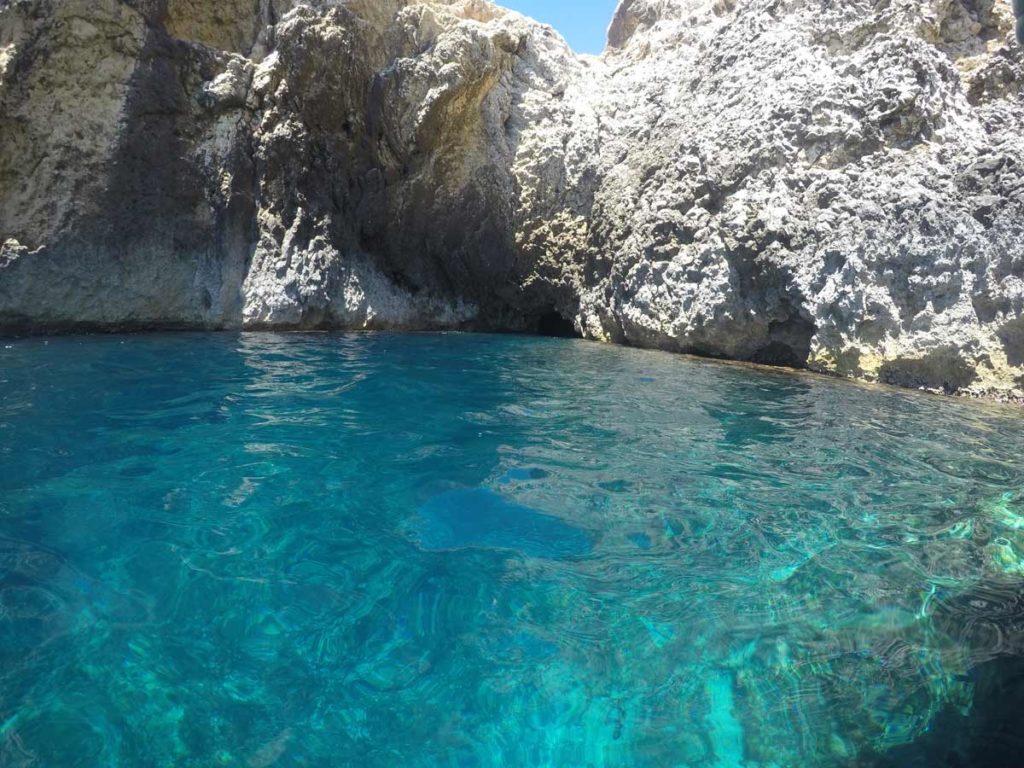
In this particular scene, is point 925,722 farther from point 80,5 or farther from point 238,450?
point 80,5

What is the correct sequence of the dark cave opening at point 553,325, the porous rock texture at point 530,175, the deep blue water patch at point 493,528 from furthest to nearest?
the dark cave opening at point 553,325 < the porous rock texture at point 530,175 < the deep blue water patch at point 493,528

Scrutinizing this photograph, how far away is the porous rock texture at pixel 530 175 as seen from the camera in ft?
28.0

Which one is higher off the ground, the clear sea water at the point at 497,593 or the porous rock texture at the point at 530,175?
the porous rock texture at the point at 530,175

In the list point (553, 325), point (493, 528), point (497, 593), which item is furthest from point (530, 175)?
point (497, 593)

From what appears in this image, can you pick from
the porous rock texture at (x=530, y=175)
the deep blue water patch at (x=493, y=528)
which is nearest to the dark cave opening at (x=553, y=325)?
the porous rock texture at (x=530, y=175)

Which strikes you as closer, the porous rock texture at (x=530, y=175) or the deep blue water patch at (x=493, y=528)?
the deep blue water patch at (x=493, y=528)

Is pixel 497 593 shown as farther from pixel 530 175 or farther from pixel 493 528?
pixel 530 175

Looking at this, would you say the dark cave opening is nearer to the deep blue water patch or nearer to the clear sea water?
the clear sea water

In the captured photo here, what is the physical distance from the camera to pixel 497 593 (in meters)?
2.93

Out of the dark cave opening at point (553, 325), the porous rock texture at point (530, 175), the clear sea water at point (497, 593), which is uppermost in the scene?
the porous rock texture at point (530, 175)

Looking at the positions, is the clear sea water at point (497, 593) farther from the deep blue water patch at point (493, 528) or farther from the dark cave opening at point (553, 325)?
the dark cave opening at point (553, 325)

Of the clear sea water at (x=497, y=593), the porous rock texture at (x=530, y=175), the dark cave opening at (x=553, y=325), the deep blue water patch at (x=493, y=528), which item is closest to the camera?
the clear sea water at (x=497, y=593)

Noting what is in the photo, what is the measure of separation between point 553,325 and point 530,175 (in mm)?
4095

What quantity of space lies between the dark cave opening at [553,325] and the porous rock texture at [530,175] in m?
0.64
